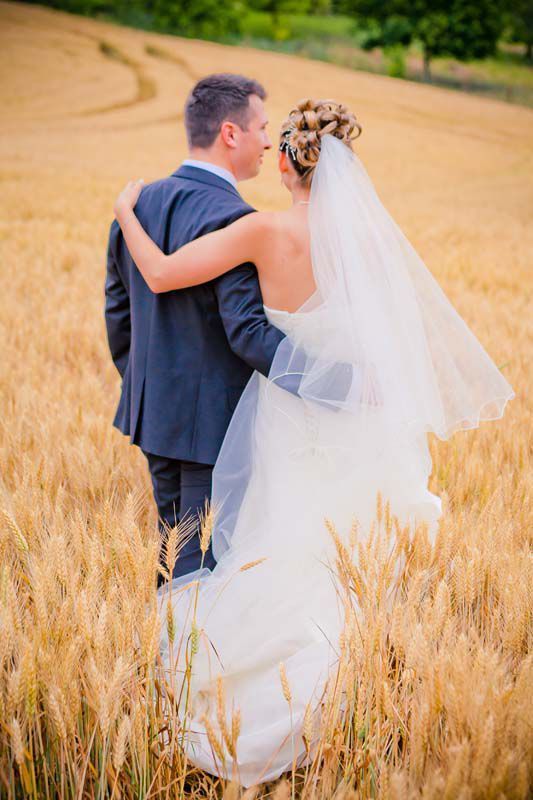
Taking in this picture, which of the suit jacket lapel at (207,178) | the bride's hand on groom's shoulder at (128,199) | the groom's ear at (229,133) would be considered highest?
the groom's ear at (229,133)

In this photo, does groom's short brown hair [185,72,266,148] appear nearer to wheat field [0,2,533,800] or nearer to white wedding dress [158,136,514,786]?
white wedding dress [158,136,514,786]

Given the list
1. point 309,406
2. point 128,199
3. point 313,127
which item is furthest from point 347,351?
point 128,199

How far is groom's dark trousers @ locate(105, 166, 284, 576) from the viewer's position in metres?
1.82

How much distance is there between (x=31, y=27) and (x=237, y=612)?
38.7 metres

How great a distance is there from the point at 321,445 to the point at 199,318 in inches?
19.9

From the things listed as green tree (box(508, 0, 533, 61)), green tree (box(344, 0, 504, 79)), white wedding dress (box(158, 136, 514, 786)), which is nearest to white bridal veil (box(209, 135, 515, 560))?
white wedding dress (box(158, 136, 514, 786))

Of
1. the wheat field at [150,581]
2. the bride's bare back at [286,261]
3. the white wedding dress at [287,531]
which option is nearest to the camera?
the wheat field at [150,581]

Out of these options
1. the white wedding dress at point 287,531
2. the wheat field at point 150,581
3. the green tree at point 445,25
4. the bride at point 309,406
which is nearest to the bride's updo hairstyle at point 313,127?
the bride at point 309,406

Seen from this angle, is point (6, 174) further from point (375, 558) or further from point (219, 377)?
point (375, 558)

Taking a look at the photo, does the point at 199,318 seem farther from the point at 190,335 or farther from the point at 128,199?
the point at 128,199

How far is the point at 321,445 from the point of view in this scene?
1851 mm

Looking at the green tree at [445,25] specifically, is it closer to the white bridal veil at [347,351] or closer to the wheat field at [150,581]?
the wheat field at [150,581]

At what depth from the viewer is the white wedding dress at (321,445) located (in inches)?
69.2

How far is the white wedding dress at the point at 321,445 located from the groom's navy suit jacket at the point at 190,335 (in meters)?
0.07
